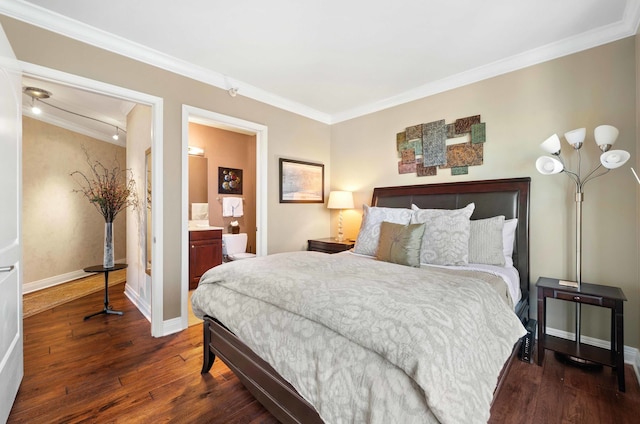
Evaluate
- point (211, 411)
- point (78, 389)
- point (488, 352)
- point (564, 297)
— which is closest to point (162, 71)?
point (78, 389)

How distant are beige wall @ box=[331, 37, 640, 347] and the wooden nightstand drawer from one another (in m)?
0.52

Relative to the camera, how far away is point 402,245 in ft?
7.43

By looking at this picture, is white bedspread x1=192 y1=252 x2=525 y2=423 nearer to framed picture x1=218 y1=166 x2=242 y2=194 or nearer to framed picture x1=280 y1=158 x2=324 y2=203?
framed picture x1=280 y1=158 x2=324 y2=203

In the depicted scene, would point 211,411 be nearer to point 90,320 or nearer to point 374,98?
point 90,320

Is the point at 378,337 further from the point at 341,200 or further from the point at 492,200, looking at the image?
the point at 341,200

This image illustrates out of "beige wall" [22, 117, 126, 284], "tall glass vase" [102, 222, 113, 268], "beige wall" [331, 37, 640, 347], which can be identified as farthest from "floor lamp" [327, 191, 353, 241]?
"beige wall" [22, 117, 126, 284]

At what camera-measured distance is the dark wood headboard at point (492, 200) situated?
8.55 feet

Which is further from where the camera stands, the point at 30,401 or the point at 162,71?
the point at 162,71

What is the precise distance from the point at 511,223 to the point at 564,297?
2.34 feet

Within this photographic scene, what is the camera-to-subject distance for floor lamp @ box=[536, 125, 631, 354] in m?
2.07

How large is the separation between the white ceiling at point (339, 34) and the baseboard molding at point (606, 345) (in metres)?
2.46

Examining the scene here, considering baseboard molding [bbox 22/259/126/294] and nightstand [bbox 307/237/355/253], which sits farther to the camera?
baseboard molding [bbox 22/259/126/294]

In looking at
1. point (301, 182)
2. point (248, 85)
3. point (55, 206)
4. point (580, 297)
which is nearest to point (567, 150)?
point (580, 297)

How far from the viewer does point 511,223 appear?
8.50 feet
